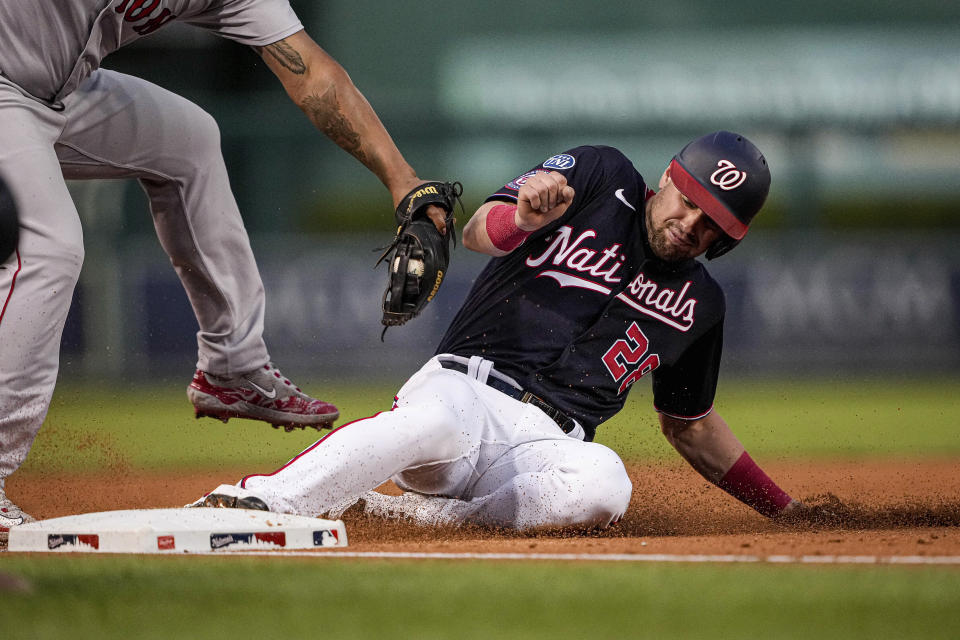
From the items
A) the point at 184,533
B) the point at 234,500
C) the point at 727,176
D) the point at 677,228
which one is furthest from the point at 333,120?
the point at 184,533

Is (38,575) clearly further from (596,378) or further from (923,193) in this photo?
(923,193)

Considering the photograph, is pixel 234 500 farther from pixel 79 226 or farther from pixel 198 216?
pixel 198 216

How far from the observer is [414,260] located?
308cm

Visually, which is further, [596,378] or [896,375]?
[896,375]

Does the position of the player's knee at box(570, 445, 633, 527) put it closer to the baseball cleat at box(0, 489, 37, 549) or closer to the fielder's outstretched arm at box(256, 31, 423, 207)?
the fielder's outstretched arm at box(256, 31, 423, 207)

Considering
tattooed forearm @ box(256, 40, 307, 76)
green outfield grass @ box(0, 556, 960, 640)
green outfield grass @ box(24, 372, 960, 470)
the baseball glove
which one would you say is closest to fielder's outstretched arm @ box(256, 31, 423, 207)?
tattooed forearm @ box(256, 40, 307, 76)

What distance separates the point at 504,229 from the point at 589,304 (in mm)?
416

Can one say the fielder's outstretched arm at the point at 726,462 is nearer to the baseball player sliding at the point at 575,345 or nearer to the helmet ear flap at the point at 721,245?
the baseball player sliding at the point at 575,345

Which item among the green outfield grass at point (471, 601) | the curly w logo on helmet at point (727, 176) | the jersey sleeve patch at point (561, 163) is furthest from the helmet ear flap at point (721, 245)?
the green outfield grass at point (471, 601)

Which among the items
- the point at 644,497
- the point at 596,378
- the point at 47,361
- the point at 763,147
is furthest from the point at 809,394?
the point at 47,361

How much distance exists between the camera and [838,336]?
866cm

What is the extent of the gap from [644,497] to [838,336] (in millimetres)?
4920

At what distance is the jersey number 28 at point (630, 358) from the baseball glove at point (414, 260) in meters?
0.58

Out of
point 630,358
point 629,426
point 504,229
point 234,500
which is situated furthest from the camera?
point 629,426
